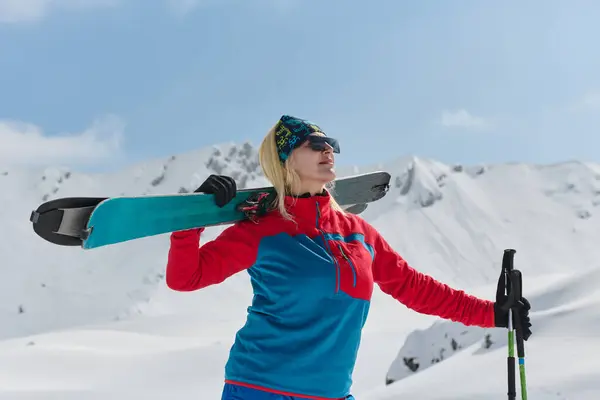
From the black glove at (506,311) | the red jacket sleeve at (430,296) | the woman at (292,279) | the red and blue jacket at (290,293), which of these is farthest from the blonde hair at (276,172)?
the black glove at (506,311)

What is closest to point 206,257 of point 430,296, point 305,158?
point 305,158

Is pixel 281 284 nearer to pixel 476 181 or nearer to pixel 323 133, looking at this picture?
pixel 323 133

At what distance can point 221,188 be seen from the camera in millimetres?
2809

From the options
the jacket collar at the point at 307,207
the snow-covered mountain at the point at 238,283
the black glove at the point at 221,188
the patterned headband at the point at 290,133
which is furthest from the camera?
the snow-covered mountain at the point at 238,283

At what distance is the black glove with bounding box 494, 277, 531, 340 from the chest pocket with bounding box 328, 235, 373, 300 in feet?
2.68

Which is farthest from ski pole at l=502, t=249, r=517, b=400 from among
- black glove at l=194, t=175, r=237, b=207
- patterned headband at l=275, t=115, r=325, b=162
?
black glove at l=194, t=175, r=237, b=207

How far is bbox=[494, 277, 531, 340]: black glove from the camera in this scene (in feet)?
10.9

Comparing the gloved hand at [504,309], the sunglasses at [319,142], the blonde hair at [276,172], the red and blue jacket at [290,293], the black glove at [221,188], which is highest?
the sunglasses at [319,142]

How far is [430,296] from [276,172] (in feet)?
3.48

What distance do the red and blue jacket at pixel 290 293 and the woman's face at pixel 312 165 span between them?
0.68ft

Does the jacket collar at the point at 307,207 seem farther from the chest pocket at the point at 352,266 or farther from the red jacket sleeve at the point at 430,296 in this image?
the red jacket sleeve at the point at 430,296

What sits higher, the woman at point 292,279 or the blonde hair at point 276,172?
the blonde hair at point 276,172

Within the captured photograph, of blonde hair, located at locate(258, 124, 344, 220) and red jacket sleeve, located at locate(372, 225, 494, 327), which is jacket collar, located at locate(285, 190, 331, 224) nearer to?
blonde hair, located at locate(258, 124, 344, 220)

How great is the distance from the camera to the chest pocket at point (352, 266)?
2761mm
